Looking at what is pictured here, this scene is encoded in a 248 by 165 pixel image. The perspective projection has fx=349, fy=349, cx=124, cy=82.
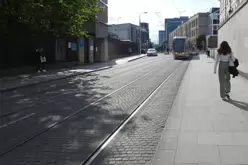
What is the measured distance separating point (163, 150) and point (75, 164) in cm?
154

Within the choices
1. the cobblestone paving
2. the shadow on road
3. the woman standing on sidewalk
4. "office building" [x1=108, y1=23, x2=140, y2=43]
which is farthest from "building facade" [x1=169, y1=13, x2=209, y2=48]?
the shadow on road

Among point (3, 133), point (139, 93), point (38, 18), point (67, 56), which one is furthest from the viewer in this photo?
point (67, 56)

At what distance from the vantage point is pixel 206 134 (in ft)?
22.6

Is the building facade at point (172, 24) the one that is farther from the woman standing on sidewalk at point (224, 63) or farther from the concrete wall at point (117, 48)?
the woman standing on sidewalk at point (224, 63)

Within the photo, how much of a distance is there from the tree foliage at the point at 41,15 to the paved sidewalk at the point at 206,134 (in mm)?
13372

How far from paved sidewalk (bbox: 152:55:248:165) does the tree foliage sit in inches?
526

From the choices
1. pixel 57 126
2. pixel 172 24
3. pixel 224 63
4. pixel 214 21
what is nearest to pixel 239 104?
pixel 224 63

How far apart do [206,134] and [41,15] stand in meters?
17.1

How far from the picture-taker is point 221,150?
5.76 meters

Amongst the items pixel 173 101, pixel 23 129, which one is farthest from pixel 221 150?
pixel 173 101

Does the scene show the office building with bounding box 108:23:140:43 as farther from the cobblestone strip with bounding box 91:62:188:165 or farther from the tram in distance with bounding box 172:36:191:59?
the cobblestone strip with bounding box 91:62:188:165

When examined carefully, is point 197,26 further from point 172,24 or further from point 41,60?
point 41,60

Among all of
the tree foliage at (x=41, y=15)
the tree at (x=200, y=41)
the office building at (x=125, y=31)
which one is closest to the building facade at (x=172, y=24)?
the office building at (x=125, y=31)

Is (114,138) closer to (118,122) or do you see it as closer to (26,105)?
(118,122)
